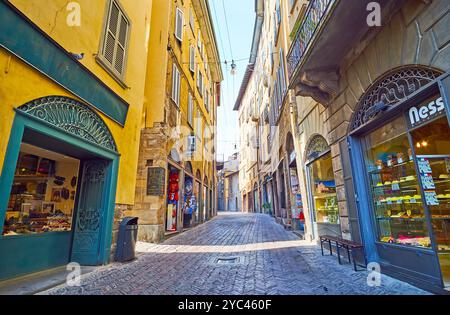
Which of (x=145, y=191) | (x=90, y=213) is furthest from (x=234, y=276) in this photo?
(x=145, y=191)

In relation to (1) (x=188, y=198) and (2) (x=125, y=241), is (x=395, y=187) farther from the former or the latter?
(1) (x=188, y=198)

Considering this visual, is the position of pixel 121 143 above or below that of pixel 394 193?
above

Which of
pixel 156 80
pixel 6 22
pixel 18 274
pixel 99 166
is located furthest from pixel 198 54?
pixel 18 274

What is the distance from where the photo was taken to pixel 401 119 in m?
3.96

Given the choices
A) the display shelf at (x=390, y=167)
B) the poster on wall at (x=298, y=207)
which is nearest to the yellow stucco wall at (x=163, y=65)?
the poster on wall at (x=298, y=207)

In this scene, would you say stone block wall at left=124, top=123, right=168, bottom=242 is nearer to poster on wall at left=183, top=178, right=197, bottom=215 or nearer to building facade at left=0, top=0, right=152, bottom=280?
building facade at left=0, top=0, right=152, bottom=280

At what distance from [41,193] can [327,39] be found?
686 cm

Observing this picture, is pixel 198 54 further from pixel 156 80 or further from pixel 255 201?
pixel 255 201

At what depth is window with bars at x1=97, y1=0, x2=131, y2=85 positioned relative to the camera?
523 cm

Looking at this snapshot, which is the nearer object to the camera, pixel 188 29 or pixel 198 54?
pixel 188 29

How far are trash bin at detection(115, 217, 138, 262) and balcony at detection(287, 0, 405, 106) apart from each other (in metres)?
5.65

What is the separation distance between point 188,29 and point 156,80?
6.10 meters

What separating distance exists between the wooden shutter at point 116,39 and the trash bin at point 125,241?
3.67 meters

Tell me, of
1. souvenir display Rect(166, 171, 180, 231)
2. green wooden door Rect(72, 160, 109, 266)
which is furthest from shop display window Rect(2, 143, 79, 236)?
souvenir display Rect(166, 171, 180, 231)
